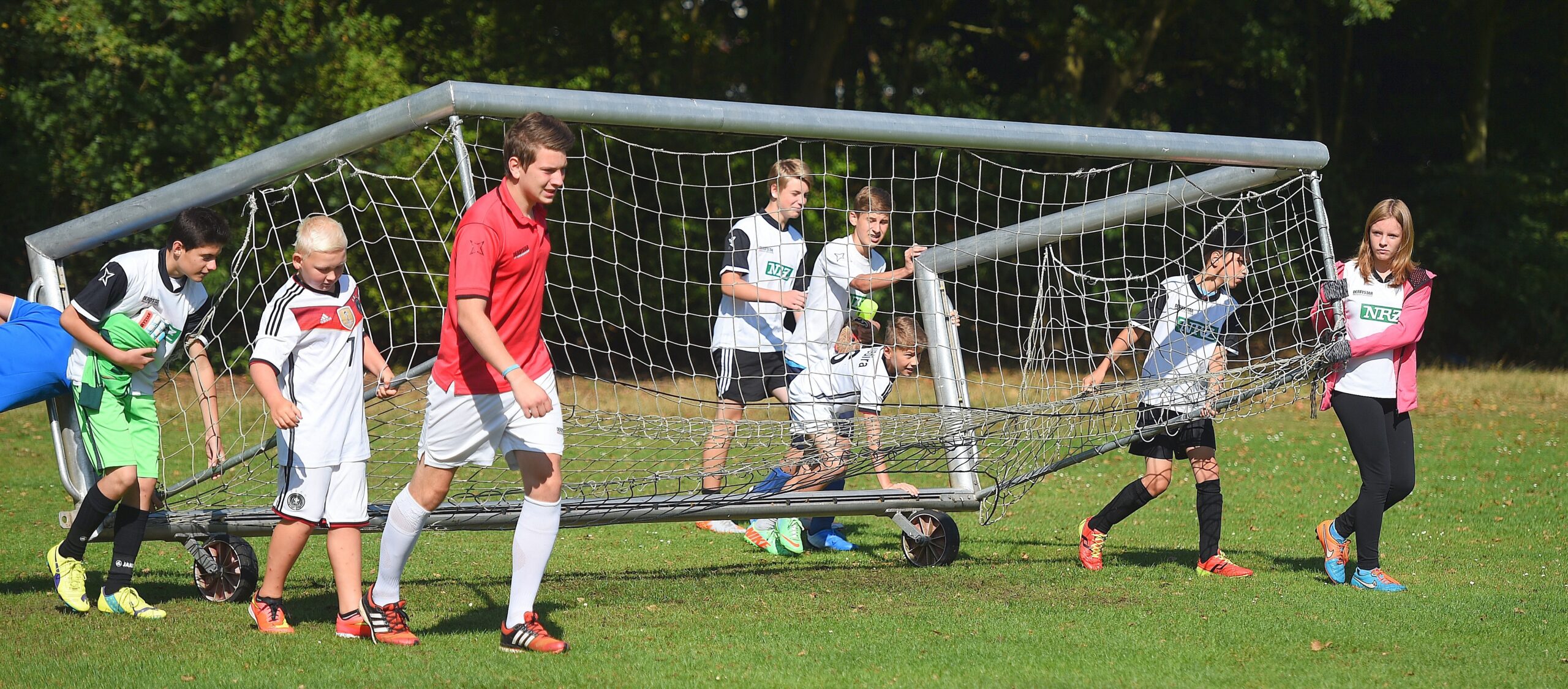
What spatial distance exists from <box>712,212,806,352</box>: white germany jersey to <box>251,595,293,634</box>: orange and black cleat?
97.1 inches

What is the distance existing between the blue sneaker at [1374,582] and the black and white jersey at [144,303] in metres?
5.11

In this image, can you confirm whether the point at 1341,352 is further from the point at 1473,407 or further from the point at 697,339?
the point at 697,339

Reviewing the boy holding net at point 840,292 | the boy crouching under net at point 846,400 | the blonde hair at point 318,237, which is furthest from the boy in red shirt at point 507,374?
the boy holding net at point 840,292

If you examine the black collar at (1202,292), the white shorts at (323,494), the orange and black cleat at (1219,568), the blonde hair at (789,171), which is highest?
the blonde hair at (789,171)

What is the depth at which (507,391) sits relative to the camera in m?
4.42

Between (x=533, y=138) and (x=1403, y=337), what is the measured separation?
Answer: 385 cm

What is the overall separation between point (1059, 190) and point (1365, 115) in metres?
10.3

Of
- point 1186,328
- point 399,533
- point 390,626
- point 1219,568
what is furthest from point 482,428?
point 1219,568

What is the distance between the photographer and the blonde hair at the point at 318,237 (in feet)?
15.5

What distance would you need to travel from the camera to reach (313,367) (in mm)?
4770

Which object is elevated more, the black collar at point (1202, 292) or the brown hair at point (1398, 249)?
the brown hair at point (1398, 249)

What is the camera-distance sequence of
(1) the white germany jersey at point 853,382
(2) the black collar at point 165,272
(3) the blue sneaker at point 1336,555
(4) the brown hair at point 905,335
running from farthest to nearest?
1. (4) the brown hair at point 905,335
2. (1) the white germany jersey at point 853,382
3. (3) the blue sneaker at point 1336,555
4. (2) the black collar at point 165,272

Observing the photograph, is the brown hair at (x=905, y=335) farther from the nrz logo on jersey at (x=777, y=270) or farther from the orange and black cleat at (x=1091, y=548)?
the orange and black cleat at (x=1091, y=548)

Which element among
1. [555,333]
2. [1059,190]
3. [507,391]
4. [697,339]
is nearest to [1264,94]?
[1059,190]
